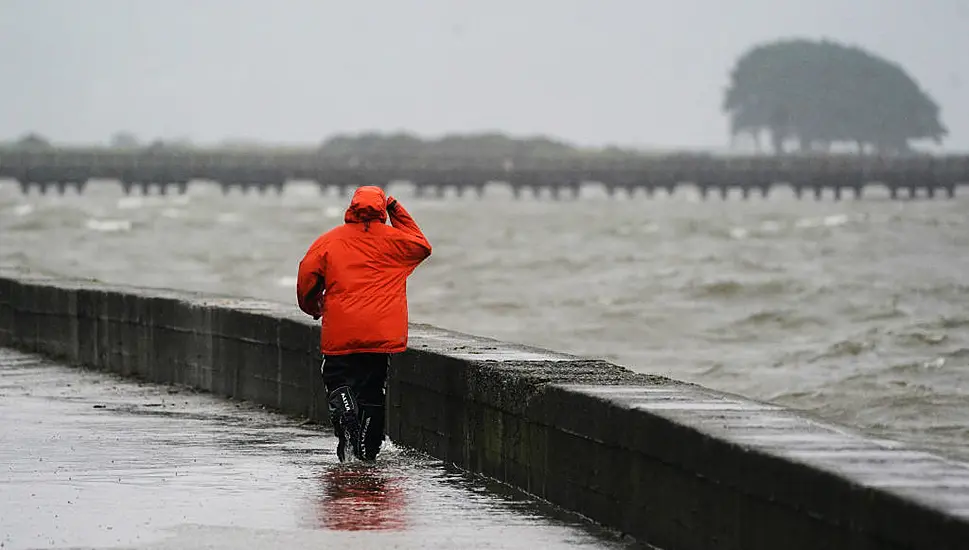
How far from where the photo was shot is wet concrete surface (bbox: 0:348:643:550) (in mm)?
7312

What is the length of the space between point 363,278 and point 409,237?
0.29 m

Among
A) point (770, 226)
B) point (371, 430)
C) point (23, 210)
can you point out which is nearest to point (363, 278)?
point (371, 430)

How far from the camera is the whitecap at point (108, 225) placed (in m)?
95.2

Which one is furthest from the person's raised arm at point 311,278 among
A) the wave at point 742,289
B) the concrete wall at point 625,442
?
the wave at point 742,289

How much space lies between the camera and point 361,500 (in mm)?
8312

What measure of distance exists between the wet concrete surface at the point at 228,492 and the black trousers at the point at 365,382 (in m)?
0.19

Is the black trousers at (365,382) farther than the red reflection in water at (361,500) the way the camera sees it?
Yes

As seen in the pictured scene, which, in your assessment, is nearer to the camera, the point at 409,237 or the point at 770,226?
the point at 409,237

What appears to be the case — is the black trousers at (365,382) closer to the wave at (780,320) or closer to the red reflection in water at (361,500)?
the red reflection in water at (361,500)

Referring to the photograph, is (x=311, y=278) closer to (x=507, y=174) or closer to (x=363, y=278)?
(x=363, y=278)

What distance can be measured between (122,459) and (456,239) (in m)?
75.2

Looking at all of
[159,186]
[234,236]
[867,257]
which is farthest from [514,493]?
[159,186]

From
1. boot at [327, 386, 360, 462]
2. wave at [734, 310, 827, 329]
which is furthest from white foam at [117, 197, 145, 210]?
boot at [327, 386, 360, 462]

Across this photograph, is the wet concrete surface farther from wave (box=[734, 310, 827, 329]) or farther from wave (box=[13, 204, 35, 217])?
wave (box=[13, 204, 35, 217])
